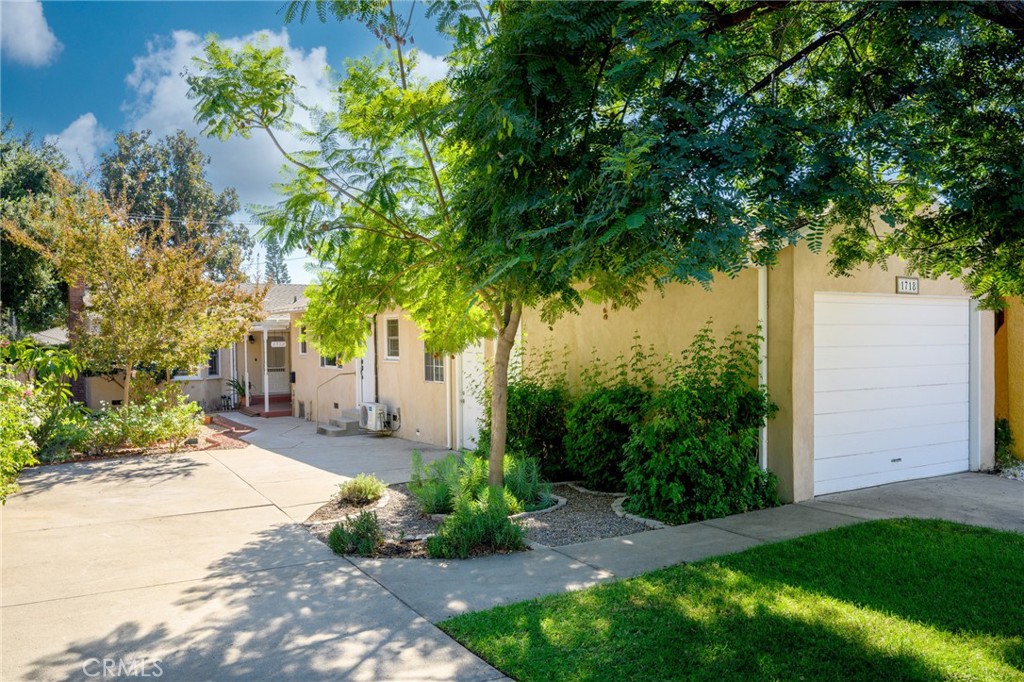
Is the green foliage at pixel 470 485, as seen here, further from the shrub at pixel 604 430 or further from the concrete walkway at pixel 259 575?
the concrete walkway at pixel 259 575

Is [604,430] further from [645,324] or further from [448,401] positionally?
[448,401]

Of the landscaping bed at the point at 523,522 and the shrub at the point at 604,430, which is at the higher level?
the shrub at the point at 604,430

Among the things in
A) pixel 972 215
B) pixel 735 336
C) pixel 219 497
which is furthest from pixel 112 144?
pixel 972 215

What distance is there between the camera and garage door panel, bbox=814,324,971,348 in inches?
325

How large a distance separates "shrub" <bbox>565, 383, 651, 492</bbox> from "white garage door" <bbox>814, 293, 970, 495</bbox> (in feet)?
7.16

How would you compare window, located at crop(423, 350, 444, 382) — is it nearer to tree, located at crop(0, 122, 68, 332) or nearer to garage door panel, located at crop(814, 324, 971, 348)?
garage door panel, located at crop(814, 324, 971, 348)

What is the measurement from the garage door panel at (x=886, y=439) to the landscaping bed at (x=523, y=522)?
2690 mm

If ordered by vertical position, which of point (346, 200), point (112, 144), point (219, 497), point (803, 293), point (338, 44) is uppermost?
point (112, 144)

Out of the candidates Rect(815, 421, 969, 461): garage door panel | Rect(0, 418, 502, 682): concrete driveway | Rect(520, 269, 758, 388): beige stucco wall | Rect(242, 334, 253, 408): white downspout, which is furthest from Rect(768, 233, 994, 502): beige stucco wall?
Rect(242, 334, 253, 408): white downspout

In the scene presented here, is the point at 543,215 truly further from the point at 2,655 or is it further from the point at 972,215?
the point at 2,655

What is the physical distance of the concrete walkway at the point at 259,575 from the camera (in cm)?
405

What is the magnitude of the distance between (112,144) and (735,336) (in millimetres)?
34013

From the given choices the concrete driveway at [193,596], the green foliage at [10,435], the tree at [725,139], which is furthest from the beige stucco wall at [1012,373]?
the green foliage at [10,435]

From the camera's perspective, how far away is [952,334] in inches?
384
